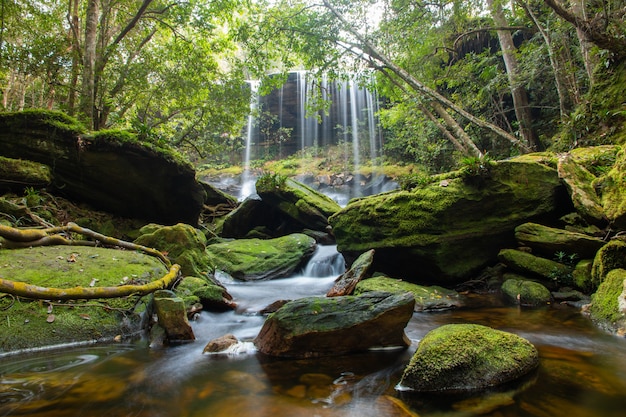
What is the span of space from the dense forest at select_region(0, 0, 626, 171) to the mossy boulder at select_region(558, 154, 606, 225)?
2058 mm

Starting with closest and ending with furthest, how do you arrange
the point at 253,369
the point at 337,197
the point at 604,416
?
the point at 604,416, the point at 253,369, the point at 337,197

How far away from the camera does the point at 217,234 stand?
1316 centimetres

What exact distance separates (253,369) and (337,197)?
17.4 meters

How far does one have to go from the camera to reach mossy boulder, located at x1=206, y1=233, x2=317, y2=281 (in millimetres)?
9062

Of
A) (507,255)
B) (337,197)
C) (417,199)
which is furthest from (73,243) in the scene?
(337,197)

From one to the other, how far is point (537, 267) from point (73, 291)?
7422 mm

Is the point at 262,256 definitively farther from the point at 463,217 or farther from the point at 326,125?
the point at 326,125

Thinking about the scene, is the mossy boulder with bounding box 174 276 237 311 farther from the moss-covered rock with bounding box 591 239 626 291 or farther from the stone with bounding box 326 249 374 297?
the moss-covered rock with bounding box 591 239 626 291

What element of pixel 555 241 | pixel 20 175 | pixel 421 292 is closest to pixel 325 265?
pixel 421 292

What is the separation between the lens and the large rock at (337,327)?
373 cm

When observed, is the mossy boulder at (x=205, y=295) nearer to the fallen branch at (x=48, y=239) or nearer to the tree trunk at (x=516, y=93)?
the fallen branch at (x=48, y=239)

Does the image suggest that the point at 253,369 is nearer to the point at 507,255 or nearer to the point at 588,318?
the point at 588,318

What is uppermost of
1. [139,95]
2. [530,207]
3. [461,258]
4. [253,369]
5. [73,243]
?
[139,95]

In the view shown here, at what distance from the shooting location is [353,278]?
273 inches
